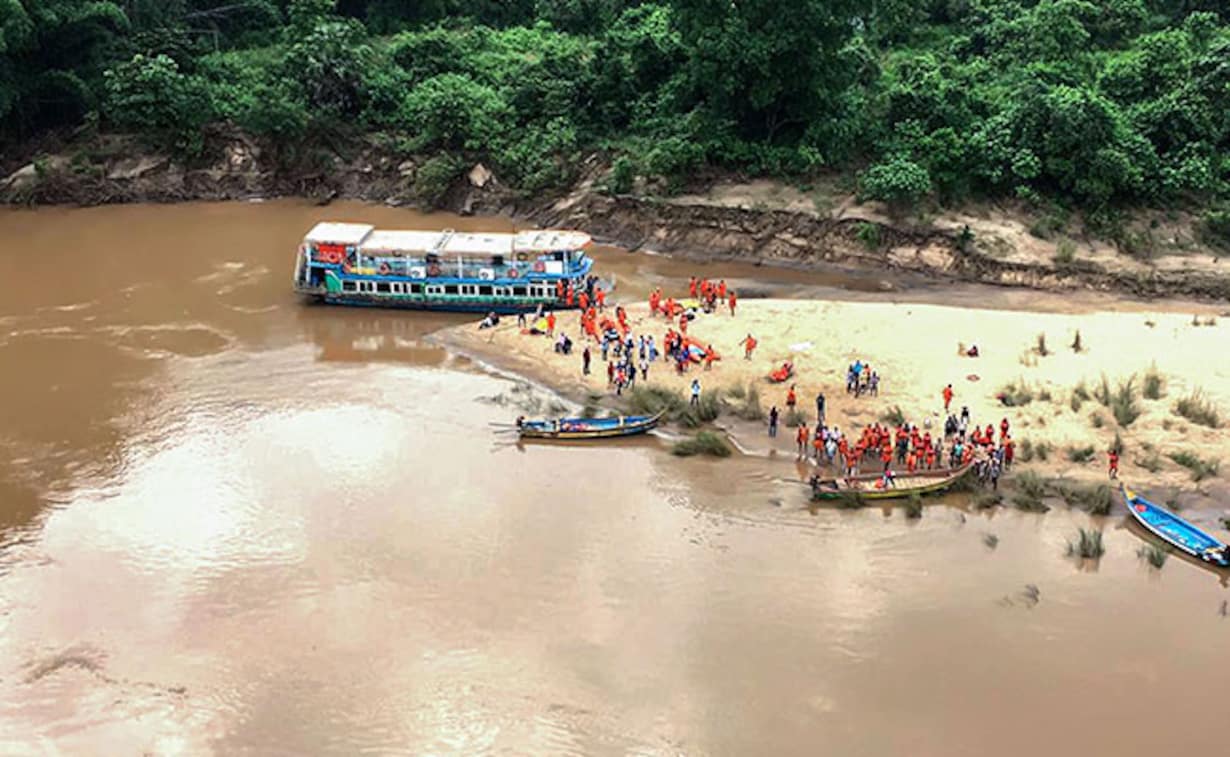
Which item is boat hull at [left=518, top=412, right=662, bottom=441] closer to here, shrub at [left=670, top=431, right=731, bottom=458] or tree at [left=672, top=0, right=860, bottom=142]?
shrub at [left=670, top=431, right=731, bottom=458]

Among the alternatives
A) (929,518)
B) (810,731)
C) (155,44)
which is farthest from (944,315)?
(155,44)

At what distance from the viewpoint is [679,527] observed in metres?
24.9

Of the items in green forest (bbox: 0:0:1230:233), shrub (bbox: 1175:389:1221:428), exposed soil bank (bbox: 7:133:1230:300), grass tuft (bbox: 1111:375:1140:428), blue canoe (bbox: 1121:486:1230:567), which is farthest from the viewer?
green forest (bbox: 0:0:1230:233)

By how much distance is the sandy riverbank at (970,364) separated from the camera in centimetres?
2723

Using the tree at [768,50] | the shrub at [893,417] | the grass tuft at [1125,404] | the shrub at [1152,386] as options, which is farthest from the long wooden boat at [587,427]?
the tree at [768,50]

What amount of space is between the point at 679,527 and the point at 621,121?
27941mm

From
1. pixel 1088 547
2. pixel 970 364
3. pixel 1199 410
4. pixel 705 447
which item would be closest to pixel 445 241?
pixel 705 447

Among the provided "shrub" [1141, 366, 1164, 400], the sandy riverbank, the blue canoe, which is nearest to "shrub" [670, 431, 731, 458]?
the sandy riverbank

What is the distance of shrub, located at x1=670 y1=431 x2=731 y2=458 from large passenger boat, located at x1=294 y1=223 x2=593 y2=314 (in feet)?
32.8

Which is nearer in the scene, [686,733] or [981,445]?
[686,733]

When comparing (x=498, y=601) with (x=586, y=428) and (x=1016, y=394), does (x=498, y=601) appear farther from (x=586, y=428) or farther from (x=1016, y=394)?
(x=1016, y=394)

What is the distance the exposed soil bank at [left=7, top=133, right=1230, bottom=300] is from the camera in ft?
128

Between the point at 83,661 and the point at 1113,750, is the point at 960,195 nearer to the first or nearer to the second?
the point at 1113,750

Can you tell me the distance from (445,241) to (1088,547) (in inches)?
893
